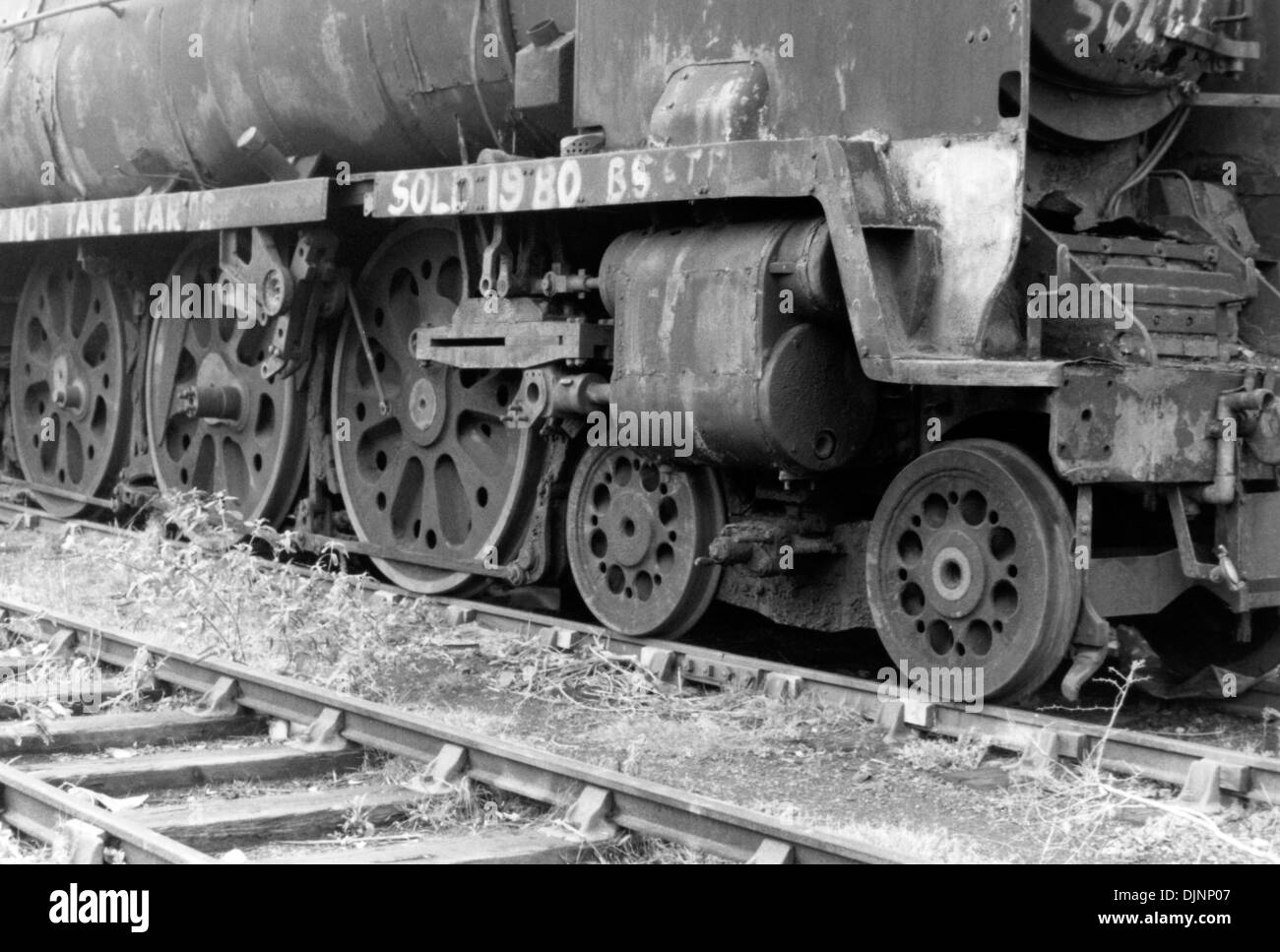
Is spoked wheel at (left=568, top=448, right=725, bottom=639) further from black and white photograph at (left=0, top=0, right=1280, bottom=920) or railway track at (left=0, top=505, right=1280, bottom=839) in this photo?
railway track at (left=0, top=505, right=1280, bottom=839)

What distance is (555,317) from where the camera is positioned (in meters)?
6.98

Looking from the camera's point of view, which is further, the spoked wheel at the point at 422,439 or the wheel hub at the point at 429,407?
the wheel hub at the point at 429,407

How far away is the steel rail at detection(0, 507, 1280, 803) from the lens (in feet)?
15.5

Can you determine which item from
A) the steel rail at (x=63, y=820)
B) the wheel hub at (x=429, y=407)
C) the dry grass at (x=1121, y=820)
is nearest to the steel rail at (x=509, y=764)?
the dry grass at (x=1121, y=820)

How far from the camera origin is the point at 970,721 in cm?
540

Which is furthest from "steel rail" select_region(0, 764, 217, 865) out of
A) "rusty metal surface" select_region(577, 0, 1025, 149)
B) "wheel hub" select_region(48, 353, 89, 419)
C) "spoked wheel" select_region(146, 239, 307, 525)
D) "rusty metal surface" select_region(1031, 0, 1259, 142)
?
"wheel hub" select_region(48, 353, 89, 419)

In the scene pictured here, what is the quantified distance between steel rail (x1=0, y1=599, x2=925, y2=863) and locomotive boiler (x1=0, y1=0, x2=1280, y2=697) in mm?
1511

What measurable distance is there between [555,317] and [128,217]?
129 inches

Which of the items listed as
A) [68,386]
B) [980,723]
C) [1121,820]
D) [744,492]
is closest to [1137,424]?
[980,723]

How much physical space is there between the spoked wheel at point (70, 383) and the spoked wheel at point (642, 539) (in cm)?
443

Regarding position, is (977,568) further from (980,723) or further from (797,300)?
(797,300)

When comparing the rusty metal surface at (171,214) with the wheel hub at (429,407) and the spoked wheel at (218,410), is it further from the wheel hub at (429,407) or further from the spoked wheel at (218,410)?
the wheel hub at (429,407)

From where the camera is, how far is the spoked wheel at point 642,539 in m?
6.59

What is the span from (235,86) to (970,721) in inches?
200
